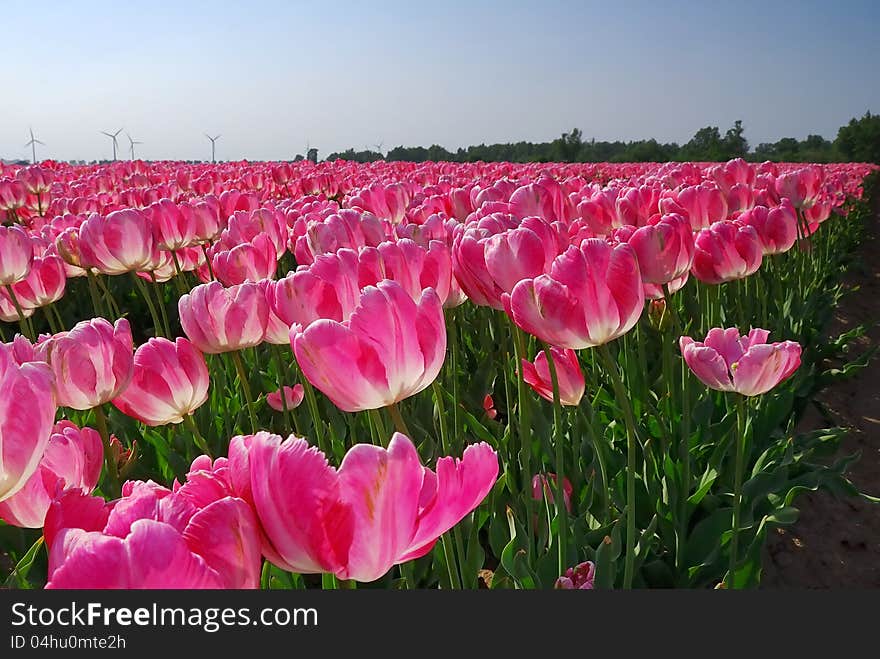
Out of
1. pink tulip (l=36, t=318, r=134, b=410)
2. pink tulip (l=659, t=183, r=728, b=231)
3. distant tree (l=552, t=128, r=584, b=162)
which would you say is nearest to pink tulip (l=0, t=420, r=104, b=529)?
pink tulip (l=36, t=318, r=134, b=410)

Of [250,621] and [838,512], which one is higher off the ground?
[250,621]

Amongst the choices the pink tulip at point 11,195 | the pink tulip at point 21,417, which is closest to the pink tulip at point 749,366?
the pink tulip at point 21,417

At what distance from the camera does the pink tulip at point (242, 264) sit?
2023 mm

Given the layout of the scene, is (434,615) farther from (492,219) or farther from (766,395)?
(766,395)

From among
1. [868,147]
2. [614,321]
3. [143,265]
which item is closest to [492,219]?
[614,321]

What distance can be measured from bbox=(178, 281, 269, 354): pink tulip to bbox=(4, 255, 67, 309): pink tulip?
152cm

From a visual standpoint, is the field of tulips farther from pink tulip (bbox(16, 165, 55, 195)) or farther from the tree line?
the tree line

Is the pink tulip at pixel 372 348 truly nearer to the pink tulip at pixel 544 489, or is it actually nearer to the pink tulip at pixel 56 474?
the pink tulip at pixel 56 474

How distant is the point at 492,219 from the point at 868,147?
7330 cm

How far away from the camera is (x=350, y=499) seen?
25.5 inches

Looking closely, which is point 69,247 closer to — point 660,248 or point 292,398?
point 292,398

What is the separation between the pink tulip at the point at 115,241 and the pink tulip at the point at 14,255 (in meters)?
0.20

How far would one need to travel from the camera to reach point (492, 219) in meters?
1.57

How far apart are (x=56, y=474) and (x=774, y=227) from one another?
2678mm
